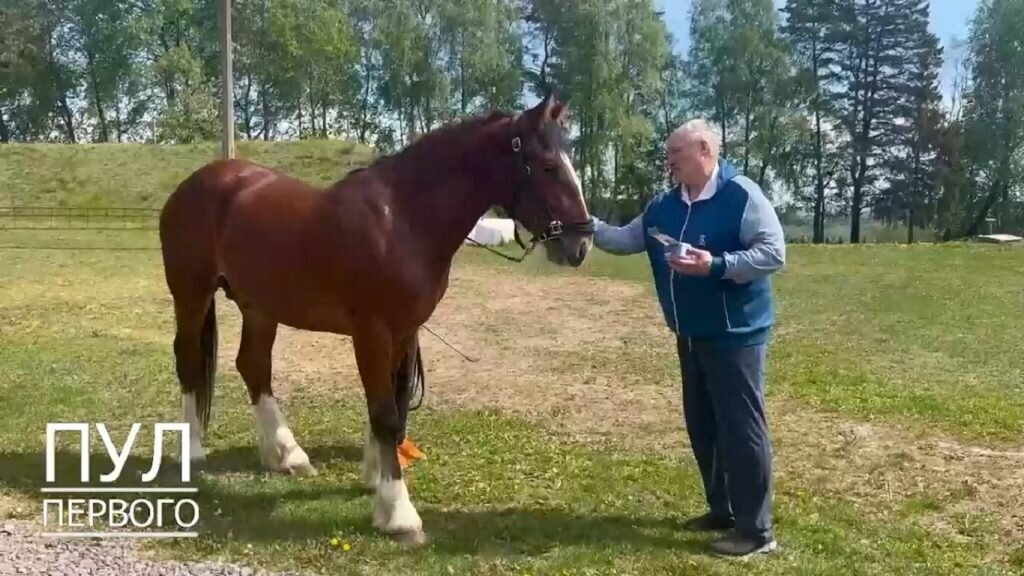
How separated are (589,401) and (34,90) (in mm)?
49505

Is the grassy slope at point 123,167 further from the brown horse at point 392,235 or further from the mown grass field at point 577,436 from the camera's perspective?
the brown horse at point 392,235

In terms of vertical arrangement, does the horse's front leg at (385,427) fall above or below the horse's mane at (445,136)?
below

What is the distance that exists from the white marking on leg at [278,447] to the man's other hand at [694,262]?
8.82ft

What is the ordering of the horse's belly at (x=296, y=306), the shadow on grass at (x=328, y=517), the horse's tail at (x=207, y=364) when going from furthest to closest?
the horse's tail at (x=207, y=364) → the horse's belly at (x=296, y=306) → the shadow on grass at (x=328, y=517)

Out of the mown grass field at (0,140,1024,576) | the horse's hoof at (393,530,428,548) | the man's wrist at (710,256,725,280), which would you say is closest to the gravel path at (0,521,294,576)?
the mown grass field at (0,140,1024,576)

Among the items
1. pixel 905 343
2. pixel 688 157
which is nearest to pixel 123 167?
pixel 905 343

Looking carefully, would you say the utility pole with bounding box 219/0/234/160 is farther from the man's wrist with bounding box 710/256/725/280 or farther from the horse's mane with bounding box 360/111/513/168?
the man's wrist with bounding box 710/256/725/280

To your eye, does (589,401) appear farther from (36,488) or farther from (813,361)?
(36,488)

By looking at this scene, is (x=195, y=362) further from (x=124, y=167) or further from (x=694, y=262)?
(x=124, y=167)

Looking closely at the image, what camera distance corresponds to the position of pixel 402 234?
4.33 m

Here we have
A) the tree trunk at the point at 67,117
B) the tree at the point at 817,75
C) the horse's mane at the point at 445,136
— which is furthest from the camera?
the tree trunk at the point at 67,117

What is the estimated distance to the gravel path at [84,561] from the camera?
12.6 feet

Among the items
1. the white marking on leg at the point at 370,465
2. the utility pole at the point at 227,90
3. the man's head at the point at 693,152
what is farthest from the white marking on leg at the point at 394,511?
the utility pole at the point at 227,90

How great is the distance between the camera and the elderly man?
3.90 meters
